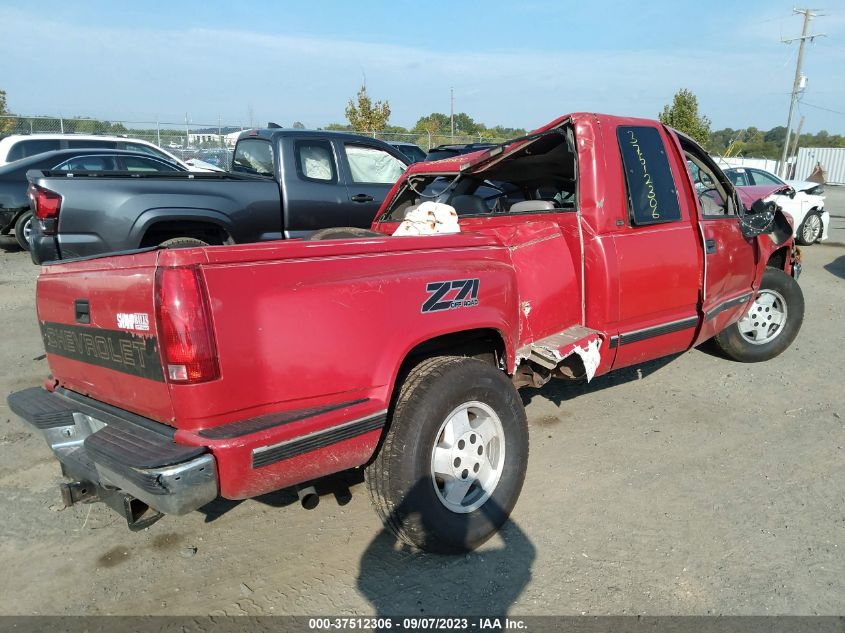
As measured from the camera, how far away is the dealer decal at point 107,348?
2.30 m

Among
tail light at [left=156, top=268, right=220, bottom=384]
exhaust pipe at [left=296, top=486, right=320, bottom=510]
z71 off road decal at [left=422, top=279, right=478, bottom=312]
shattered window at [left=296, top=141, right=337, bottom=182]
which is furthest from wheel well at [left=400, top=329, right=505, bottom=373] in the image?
shattered window at [left=296, top=141, right=337, bottom=182]

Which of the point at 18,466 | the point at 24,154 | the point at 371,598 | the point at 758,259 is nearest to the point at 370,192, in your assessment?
the point at 758,259

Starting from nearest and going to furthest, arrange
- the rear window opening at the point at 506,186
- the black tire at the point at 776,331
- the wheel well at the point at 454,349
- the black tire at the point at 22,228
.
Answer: the wheel well at the point at 454,349 < the rear window opening at the point at 506,186 < the black tire at the point at 776,331 < the black tire at the point at 22,228

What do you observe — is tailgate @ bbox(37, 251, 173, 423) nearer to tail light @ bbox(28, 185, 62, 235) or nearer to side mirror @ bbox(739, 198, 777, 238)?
tail light @ bbox(28, 185, 62, 235)

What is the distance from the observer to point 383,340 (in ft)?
8.32

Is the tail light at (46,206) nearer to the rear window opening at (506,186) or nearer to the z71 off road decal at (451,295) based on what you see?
the rear window opening at (506,186)

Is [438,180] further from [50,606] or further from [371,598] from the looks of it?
[50,606]

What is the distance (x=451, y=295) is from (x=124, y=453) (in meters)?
1.45

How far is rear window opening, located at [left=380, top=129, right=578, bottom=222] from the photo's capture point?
4.16 m

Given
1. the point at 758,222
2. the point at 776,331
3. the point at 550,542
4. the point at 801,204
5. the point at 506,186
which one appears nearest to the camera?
the point at 550,542

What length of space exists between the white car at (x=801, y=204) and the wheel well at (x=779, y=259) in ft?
25.0

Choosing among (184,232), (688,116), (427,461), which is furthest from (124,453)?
(688,116)

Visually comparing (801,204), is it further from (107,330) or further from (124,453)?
(124,453)

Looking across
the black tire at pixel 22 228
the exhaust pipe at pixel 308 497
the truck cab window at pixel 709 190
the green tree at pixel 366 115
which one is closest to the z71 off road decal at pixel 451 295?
the exhaust pipe at pixel 308 497
